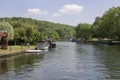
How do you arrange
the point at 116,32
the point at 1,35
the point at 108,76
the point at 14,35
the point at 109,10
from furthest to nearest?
the point at 109,10
the point at 116,32
the point at 14,35
the point at 1,35
the point at 108,76

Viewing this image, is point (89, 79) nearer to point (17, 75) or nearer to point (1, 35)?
point (17, 75)

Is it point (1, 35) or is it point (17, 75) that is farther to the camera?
point (1, 35)

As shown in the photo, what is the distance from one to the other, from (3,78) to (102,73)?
10.6m

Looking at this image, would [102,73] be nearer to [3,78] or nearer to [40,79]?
[40,79]

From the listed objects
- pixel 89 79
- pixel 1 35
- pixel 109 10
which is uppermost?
Result: pixel 109 10

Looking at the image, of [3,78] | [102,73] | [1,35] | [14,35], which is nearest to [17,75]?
[3,78]

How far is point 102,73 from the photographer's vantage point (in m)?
35.1

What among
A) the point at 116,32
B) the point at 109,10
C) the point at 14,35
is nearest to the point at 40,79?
the point at 14,35

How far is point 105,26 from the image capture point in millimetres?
155375

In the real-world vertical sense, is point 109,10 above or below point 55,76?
above

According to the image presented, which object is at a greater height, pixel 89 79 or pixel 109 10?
pixel 109 10

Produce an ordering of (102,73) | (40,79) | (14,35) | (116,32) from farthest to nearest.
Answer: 1. (116,32)
2. (14,35)
3. (102,73)
4. (40,79)

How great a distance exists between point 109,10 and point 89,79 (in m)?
125

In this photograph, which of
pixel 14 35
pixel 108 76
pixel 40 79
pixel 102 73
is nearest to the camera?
pixel 40 79
